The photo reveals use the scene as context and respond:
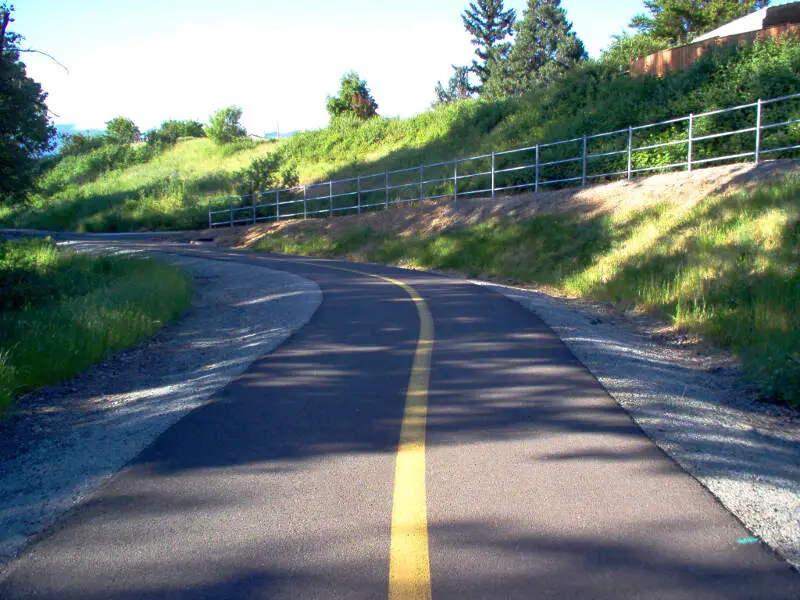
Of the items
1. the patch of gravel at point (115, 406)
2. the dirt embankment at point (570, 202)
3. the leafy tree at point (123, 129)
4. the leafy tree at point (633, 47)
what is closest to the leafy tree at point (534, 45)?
the leafy tree at point (633, 47)

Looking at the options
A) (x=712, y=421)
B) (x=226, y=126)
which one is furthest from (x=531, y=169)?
(x=226, y=126)

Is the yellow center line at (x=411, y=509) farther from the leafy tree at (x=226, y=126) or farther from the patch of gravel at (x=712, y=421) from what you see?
the leafy tree at (x=226, y=126)

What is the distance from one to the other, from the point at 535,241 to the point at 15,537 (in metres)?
16.6

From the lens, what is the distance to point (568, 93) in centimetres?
3484

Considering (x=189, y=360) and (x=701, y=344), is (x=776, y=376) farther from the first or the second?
(x=189, y=360)

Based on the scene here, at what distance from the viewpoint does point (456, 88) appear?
9231 cm

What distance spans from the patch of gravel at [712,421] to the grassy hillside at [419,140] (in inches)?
489

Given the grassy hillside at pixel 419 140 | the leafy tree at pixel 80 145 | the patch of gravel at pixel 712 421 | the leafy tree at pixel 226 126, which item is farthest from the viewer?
the leafy tree at pixel 80 145

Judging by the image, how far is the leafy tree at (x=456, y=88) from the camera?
283 ft

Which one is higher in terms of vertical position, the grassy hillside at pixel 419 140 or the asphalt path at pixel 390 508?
the grassy hillside at pixel 419 140

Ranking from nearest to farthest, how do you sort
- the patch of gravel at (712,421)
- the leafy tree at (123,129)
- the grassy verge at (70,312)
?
the patch of gravel at (712,421)
the grassy verge at (70,312)
the leafy tree at (123,129)

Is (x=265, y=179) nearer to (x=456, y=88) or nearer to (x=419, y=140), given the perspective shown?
(x=419, y=140)

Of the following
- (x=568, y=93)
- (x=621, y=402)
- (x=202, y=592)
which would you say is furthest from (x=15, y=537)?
(x=568, y=93)

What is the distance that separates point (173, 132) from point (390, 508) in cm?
8346
